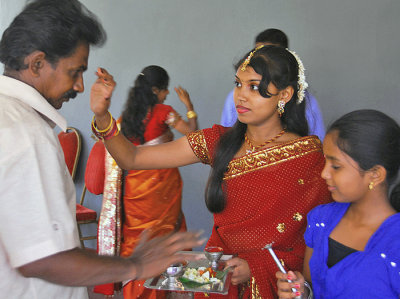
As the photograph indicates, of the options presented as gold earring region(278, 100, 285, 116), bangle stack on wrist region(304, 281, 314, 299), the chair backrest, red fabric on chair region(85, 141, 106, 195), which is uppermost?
gold earring region(278, 100, 285, 116)

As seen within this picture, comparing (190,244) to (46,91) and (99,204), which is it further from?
(99,204)

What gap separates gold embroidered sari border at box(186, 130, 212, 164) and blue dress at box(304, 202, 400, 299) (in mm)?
544

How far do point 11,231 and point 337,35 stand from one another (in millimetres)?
2589

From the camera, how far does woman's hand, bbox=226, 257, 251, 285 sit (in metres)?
1.38

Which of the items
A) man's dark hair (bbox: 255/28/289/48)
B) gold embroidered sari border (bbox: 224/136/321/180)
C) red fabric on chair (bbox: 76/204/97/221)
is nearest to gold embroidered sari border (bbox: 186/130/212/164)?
gold embroidered sari border (bbox: 224/136/321/180)

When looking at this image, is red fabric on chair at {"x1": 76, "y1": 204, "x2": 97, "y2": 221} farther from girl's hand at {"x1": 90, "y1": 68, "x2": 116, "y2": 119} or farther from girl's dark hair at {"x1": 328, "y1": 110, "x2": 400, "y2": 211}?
girl's dark hair at {"x1": 328, "y1": 110, "x2": 400, "y2": 211}

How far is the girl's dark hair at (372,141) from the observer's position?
1.13 meters

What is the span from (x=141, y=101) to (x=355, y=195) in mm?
1794

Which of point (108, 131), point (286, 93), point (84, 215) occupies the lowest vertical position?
point (84, 215)

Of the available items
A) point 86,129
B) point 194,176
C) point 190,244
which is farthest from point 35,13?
point 86,129

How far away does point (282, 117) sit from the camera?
158 cm

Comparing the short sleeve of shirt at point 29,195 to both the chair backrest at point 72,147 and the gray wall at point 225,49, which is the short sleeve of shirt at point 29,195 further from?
the chair backrest at point 72,147

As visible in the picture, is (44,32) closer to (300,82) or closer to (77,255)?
(77,255)

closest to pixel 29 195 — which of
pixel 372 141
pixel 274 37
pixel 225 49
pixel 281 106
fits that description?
pixel 372 141
